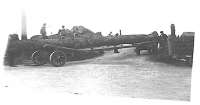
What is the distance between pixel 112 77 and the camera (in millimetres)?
3369

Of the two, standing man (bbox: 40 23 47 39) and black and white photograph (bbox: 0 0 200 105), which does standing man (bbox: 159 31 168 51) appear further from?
standing man (bbox: 40 23 47 39)

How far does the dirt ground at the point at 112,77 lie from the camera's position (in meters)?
3.12

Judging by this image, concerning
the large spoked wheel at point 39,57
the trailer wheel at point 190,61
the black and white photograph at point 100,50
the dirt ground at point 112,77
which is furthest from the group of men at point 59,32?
the trailer wheel at point 190,61

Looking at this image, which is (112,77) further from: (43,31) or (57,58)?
(43,31)

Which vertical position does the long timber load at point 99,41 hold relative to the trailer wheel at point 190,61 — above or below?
above

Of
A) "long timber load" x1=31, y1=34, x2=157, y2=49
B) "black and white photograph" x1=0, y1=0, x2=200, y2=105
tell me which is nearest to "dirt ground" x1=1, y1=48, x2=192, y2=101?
"black and white photograph" x1=0, y1=0, x2=200, y2=105

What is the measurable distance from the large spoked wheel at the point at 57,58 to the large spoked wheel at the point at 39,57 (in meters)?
0.08

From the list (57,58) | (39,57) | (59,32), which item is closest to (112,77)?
(57,58)

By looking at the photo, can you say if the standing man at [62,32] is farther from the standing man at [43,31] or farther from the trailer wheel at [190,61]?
the trailer wheel at [190,61]

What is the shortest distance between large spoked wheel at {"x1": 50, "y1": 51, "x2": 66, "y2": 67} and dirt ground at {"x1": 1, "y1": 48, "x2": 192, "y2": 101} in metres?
0.05

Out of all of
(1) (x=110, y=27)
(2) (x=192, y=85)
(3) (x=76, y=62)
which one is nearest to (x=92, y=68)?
(3) (x=76, y=62)

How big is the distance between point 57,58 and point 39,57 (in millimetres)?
220

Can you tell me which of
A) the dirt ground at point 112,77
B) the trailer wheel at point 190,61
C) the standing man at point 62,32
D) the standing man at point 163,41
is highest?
the standing man at point 62,32

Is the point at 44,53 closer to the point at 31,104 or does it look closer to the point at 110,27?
the point at 31,104
